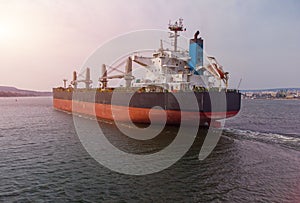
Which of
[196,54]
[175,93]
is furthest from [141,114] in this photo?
[196,54]

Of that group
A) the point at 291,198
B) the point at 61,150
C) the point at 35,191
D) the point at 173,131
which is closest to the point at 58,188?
the point at 35,191

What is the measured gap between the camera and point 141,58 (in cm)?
2412

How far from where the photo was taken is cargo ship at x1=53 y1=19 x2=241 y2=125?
61.3ft

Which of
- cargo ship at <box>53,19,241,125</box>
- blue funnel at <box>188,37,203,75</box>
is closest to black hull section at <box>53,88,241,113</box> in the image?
cargo ship at <box>53,19,241,125</box>

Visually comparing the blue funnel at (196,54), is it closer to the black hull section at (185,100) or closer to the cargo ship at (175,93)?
the cargo ship at (175,93)

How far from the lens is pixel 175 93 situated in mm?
18609

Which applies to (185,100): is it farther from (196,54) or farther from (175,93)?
(196,54)

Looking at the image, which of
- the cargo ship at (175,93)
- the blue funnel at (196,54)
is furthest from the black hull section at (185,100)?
the blue funnel at (196,54)

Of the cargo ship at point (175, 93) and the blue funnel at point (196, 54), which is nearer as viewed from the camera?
the cargo ship at point (175, 93)

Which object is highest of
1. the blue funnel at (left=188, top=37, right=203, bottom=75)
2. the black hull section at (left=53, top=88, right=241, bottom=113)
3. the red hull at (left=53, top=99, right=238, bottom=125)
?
the blue funnel at (left=188, top=37, right=203, bottom=75)

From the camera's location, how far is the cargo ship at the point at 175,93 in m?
18.7

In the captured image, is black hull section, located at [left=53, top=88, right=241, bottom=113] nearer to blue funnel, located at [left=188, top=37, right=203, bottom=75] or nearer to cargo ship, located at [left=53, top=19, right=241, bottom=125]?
cargo ship, located at [left=53, top=19, right=241, bottom=125]

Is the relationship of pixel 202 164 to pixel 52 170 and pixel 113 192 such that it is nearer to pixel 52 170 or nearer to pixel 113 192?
pixel 113 192

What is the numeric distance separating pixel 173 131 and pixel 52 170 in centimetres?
1056
